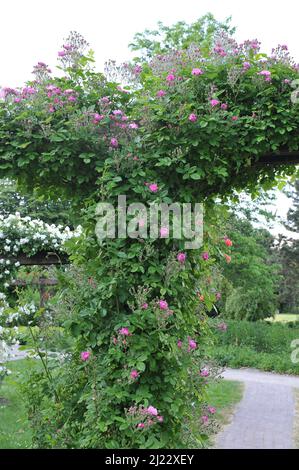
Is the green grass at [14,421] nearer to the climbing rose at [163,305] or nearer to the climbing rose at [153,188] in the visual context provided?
the climbing rose at [163,305]

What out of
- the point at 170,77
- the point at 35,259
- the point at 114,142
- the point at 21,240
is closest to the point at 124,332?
the point at 114,142

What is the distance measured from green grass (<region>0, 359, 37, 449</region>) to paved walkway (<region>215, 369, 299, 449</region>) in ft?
5.97

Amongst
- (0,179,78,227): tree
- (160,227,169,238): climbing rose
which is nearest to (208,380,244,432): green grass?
(160,227,169,238): climbing rose

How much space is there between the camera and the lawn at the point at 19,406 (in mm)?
3659

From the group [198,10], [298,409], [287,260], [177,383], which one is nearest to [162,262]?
[177,383]

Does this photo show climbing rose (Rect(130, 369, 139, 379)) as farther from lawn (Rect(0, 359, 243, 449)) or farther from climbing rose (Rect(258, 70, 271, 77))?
climbing rose (Rect(258, 70, 271, 77))

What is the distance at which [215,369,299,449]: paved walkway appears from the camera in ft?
15.9

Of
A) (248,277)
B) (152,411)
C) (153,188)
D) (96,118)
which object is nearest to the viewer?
(152,411)

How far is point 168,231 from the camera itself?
288 centimetres

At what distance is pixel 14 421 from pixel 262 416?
9.91ft

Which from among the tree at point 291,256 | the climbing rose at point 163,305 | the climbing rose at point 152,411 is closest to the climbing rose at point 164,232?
the climbing rose at point 163,305

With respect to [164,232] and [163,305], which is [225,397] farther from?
[164,232]

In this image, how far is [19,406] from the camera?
5680 mm
